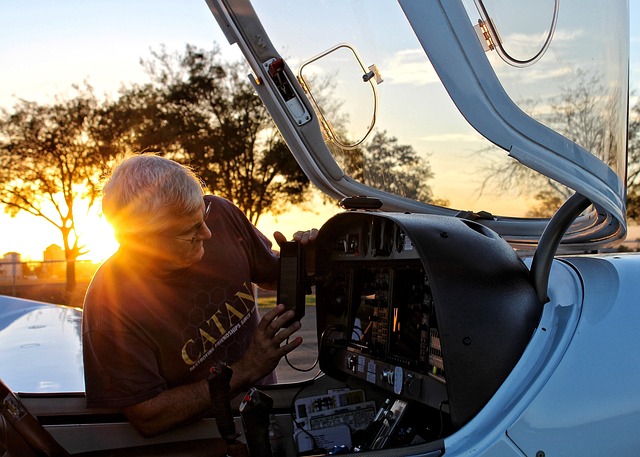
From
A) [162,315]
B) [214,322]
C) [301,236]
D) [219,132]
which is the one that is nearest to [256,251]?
[301,236]

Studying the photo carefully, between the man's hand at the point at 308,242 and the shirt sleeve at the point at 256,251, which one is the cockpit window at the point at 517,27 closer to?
the man's hand at the point at 308,242

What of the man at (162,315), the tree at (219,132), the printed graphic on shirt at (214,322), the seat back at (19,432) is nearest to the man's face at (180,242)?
the man at (162,315)

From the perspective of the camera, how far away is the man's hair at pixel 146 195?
2.63m

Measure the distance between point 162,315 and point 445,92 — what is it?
130cm

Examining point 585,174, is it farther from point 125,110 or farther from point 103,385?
point 125,110

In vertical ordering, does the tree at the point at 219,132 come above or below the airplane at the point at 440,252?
above

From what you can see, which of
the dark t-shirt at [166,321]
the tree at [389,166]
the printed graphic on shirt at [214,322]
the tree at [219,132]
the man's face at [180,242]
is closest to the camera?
the dark t-shirt at [166,321]

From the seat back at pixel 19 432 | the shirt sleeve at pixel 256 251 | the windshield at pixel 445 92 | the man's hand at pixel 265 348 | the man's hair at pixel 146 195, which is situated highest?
the windshield at pixel 445 92

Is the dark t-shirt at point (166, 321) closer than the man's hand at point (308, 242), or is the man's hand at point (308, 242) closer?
the dark t-shirt at point (166, 321)

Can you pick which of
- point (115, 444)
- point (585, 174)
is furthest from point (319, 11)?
point (115, 444)

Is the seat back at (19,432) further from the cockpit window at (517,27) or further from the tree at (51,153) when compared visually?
the tree at (51,153)

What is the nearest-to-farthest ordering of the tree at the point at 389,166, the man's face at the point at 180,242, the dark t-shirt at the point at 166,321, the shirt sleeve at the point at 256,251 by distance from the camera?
the dark t-shirt at the point at 166,321, the man's face at the point at 180,242, the tree at the point at 389,166, the shirt sleeve at the point at 256,251

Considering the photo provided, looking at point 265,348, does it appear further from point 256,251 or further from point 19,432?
point 19,432

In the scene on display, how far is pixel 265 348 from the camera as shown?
260cm
